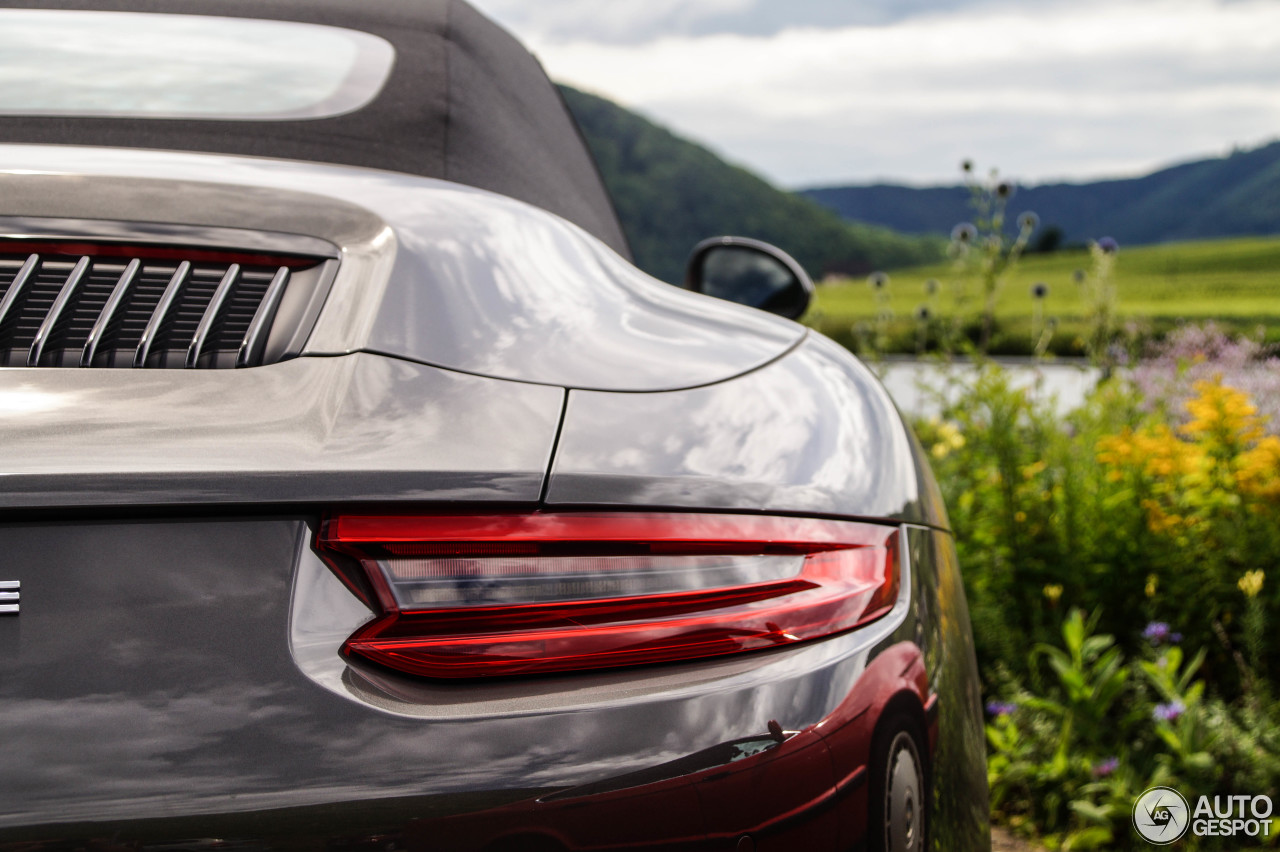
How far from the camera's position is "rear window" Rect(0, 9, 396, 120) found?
5.63ft

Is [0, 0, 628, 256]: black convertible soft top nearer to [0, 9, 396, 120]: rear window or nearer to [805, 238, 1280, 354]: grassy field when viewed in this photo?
[0, 9, 396, 120]: rear window

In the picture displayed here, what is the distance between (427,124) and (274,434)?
1012 mm

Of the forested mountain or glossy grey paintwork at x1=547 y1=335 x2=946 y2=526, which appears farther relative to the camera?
the forested mountain

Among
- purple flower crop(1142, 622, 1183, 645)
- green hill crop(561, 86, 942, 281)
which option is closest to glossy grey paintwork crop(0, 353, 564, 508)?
purple flower crop(1142, 622, 1183, 645)

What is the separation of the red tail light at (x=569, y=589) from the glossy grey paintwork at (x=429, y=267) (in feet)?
0.62

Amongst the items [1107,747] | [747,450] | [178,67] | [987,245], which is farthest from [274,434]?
[987,245]

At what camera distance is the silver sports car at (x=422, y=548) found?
0.82 m

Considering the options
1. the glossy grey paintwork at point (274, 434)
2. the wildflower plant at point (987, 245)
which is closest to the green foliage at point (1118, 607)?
the wildflower plant at point (987, 245)

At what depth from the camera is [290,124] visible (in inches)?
66.1

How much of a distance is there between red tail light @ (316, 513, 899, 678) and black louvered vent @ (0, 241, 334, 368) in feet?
0.99

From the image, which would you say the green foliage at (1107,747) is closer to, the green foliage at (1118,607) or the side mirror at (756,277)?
the green foliage at (1118,607)

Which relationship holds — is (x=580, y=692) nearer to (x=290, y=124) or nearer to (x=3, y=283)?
(x=3, y=283)

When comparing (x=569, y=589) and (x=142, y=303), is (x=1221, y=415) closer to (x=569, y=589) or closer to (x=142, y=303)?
(x=569, y=589)

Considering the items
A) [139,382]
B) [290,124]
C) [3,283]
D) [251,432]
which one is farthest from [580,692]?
[290,124]
